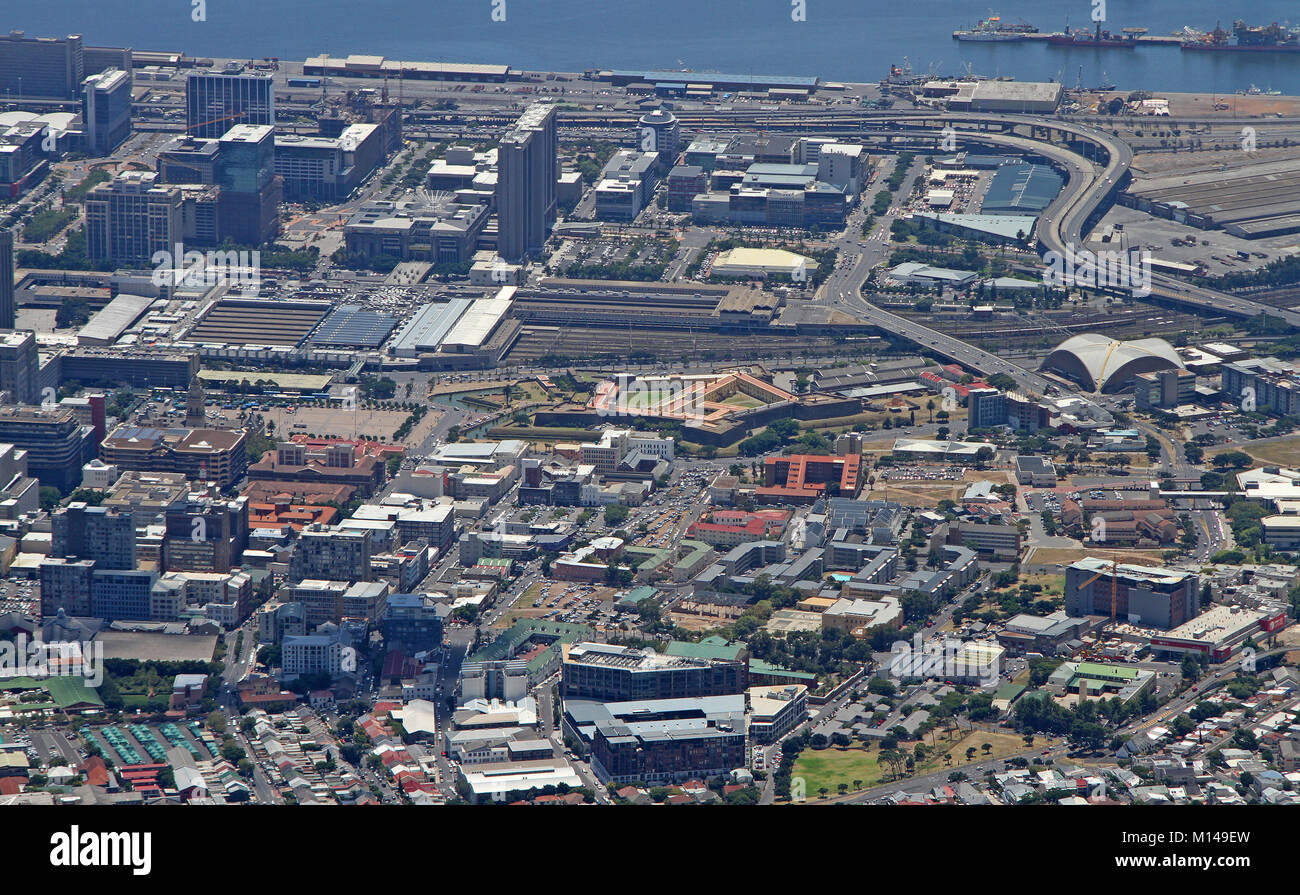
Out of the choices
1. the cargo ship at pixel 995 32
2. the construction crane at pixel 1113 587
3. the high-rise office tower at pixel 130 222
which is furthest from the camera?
the cargo ship at pixel 995 32

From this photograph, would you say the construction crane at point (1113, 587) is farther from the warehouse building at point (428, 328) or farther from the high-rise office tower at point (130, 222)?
the high-rise office tower at point (130, 222)

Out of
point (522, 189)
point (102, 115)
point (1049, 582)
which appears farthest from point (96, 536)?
point (102, 115)

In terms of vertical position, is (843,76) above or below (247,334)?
above

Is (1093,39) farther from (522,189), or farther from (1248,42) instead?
(522,189)

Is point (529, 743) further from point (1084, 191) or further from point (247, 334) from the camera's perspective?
point (1084, 191)

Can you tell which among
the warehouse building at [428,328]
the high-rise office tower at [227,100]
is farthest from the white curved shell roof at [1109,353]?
the high-rise office tower at [227,100]
